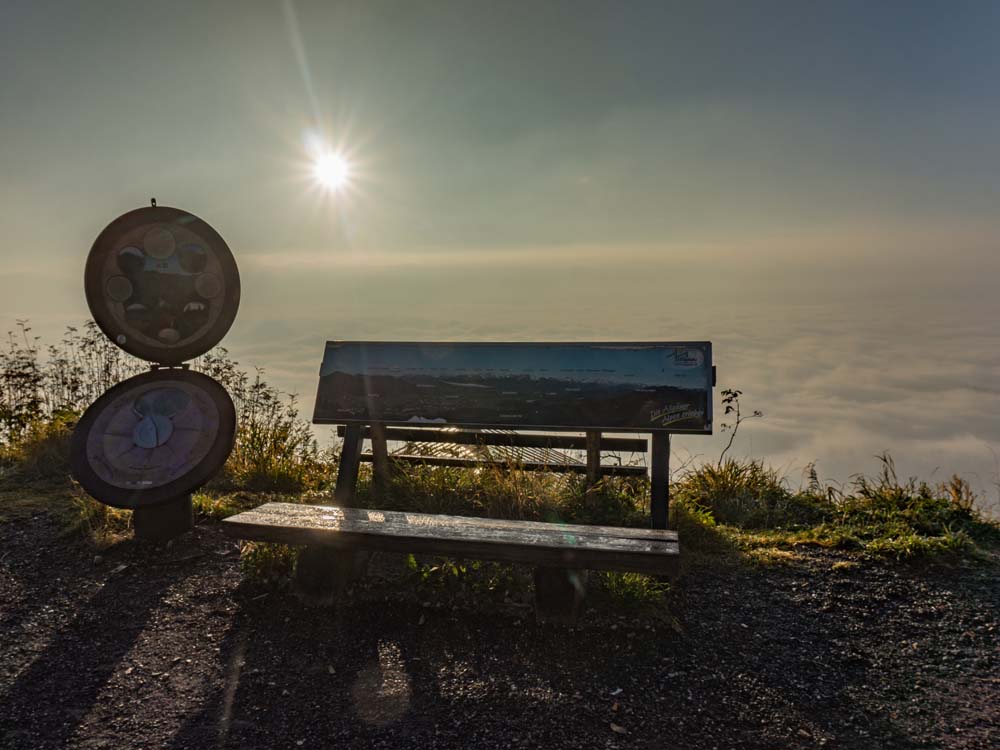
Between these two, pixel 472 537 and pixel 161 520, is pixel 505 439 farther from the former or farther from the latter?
pixel 161 520

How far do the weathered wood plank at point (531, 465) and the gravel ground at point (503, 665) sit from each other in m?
1.36

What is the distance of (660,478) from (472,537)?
1.85 m

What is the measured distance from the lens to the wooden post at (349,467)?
6.10 meters

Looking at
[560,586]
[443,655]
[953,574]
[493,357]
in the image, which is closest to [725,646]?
[560,586]

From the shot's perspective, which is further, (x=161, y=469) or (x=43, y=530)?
(x=43, y=530)

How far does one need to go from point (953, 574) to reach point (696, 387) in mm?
1963

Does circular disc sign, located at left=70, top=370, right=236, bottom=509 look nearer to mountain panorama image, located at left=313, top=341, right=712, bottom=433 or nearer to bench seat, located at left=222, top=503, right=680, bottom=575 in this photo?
mountain panorama image, located at left=313, top=341, right=712, bottom=433

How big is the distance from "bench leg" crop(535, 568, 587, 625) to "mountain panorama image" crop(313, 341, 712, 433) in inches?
62.1

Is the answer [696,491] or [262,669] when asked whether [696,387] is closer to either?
[696,491]

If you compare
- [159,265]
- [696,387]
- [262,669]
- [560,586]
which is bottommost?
[262,669]

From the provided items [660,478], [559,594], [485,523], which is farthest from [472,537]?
[660,478]

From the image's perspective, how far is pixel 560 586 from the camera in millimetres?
4207

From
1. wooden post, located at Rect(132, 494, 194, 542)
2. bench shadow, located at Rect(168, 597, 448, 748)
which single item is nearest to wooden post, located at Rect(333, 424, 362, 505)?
wooden post, located at Rect(132, 494, 194, 542)

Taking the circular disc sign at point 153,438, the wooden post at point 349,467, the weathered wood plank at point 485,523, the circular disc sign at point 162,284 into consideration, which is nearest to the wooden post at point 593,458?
the weathered wood plank at point 485,523
